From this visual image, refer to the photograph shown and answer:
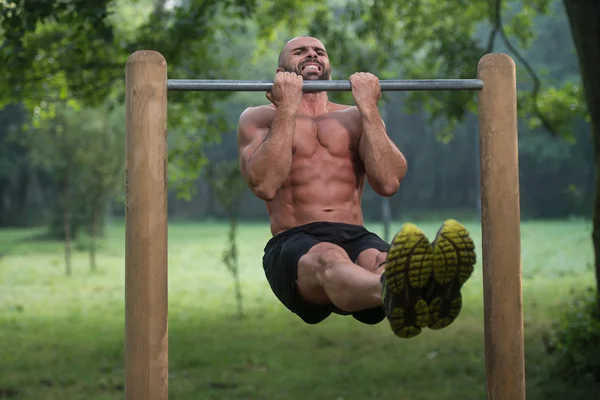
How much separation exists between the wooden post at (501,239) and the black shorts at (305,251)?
0.45 m

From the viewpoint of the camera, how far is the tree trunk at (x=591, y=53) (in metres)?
6.30

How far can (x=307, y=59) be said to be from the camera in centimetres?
358

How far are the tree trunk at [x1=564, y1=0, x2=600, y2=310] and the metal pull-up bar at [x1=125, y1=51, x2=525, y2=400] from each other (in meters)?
3.33

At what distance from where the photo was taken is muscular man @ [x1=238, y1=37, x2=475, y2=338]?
298 centimetres

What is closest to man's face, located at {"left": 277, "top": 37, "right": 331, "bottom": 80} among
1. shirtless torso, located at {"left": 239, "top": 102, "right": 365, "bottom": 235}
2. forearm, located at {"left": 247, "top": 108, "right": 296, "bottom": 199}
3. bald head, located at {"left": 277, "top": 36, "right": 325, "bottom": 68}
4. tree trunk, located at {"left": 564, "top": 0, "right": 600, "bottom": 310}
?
bald head, located at {"left": 277, "top": 36, "right": 325, "bottom": 68}

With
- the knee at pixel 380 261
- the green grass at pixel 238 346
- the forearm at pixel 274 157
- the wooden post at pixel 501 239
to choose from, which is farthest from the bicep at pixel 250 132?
the green grass at pixel 238 346

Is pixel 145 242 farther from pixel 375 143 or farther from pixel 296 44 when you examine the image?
pixel 296 44

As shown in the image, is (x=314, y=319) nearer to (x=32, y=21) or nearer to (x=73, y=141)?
Answer: (x=32, y=21)

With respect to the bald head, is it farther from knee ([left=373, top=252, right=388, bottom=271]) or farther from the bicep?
knee ([left=373, top=252, right=388, bottom=271])


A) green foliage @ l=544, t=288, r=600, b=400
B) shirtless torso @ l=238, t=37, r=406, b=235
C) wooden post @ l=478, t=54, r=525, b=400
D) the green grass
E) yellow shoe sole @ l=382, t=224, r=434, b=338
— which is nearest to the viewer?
yellow shoe sole @ l=382, t=224, r=434, b=338

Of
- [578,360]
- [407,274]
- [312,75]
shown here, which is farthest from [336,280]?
[578,360]

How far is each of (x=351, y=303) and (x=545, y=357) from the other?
19.2 feet

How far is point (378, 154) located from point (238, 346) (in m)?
6.97

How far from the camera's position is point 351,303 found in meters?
3.00
